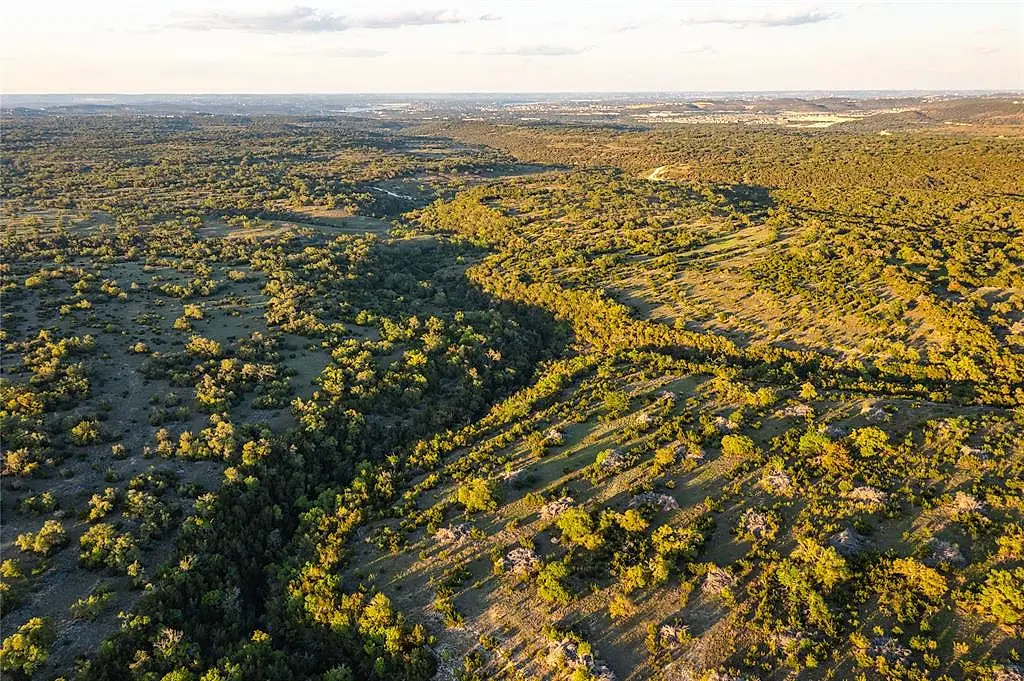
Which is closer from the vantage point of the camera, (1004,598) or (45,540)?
(1004,598)

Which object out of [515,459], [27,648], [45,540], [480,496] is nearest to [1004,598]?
[480,496]

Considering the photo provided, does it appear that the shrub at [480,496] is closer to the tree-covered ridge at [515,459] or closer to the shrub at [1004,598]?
the tree-covered ridge at [515,459]

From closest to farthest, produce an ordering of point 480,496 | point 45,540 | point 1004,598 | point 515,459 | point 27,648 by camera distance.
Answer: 1. point 27,648
2. point 1004,598
3. point 45,540
4. point 480,496
5. point 515,459

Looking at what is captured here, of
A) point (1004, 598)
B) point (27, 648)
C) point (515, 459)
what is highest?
point (1004, 598)

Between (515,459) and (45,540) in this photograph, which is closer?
(45,540)

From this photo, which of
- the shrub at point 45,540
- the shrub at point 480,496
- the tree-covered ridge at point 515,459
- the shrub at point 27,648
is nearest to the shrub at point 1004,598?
the tree-covered ridge at point 515,459

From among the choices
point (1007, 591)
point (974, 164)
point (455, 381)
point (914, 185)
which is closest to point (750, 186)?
point (914, 185)

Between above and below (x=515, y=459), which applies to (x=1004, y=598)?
above

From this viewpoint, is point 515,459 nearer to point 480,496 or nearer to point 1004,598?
point 480,496

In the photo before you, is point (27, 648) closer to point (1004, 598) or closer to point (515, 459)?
point (515, 459)

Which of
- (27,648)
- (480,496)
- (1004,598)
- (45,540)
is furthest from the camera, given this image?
(480,496)

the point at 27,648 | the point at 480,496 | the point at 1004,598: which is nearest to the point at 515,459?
the point at 480,496
